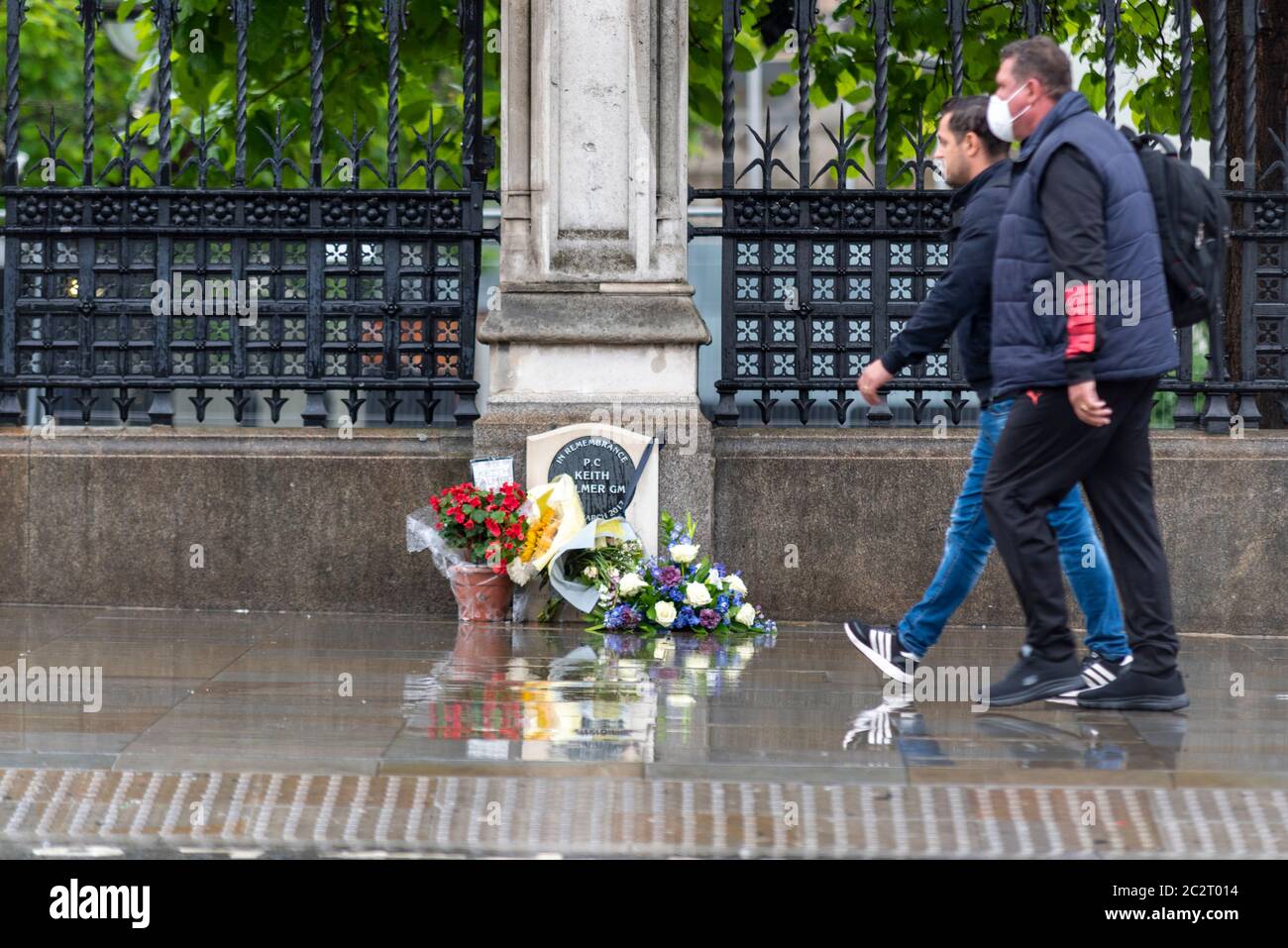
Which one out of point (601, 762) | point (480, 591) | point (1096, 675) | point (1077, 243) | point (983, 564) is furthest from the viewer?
point (480, 591)

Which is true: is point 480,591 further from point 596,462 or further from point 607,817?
point 607,817

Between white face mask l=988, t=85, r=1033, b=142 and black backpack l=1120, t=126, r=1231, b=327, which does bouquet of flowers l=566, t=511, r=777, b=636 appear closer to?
white face mask l=988, t=85, r=1033, b=142

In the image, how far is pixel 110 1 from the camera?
13.6 meters

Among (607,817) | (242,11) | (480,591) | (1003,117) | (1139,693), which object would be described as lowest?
(607,817)

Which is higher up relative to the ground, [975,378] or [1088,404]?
[975,378]

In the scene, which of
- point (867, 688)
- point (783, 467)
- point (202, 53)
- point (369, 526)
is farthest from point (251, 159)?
point (867, 688)

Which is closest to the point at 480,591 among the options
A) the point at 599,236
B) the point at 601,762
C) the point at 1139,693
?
the point at 599,236

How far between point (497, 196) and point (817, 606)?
2.71 metres

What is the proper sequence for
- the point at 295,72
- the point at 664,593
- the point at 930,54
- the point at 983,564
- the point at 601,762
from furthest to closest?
the point at 930,54 < the point at 295,72 < the point at 664,593 < the point at 983,564 < the point at 601,762

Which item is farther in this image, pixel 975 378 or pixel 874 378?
pixel 975 378

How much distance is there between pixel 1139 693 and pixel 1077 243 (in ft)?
5.66

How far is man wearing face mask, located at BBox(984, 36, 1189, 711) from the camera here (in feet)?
20.8

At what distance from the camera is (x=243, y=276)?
9789 millimetres

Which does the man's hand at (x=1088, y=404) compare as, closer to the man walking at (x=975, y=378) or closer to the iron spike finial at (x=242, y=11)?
the man walking at (x=975, y=378)
